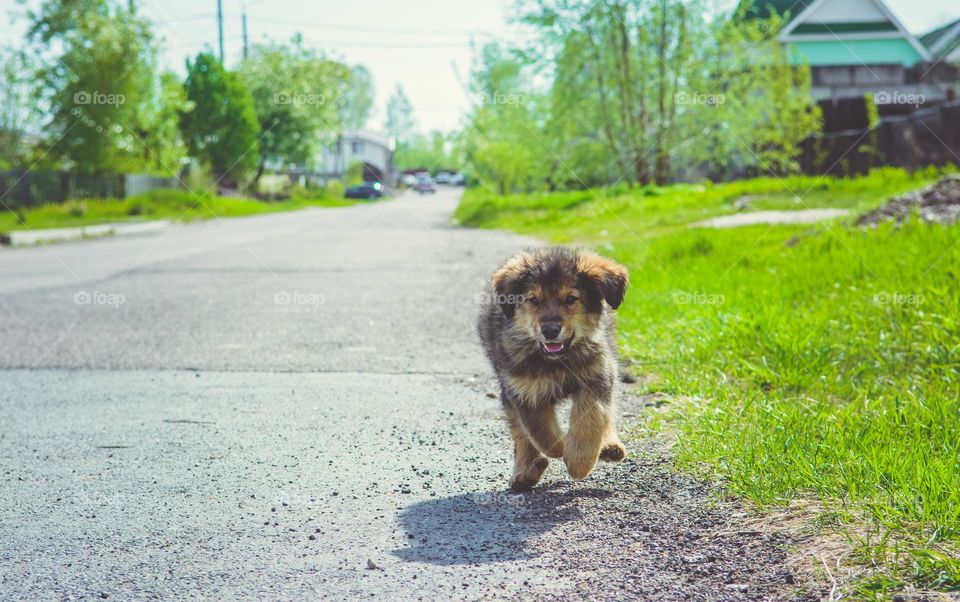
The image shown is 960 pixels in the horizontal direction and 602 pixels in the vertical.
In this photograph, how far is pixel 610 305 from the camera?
4.60 meters

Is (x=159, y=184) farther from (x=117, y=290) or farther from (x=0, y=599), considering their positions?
(x=0, y=599)

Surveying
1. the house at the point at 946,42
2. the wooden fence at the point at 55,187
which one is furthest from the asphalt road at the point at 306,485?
the house at the point at 946,42

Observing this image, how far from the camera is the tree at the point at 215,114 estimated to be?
45.2 metres

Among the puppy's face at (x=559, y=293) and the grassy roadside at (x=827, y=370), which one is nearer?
the grassy roadside at (x=827, y=370)

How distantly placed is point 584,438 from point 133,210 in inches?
1342

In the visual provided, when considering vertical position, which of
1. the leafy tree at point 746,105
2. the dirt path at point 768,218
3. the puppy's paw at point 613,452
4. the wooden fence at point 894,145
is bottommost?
the puppy's paw at point 613,452

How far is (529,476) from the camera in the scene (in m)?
4.18

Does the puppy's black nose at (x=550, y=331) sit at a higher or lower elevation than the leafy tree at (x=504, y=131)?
lower

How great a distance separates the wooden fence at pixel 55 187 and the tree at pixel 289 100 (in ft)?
61.6

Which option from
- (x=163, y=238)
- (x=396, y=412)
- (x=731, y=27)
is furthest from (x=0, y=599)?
(x=731, y=27)

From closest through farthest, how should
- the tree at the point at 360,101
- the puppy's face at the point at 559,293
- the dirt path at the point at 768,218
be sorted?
the puppy's face at the point at 559,293
the dirt path at the point at 768,218
the tree at the point at 360,101

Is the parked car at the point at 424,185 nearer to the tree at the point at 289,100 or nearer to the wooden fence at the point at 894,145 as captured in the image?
the tree at the point at 289,100

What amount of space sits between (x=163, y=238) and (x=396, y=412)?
1940 cm

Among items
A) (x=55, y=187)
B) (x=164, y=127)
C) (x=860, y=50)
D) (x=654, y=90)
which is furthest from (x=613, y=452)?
(x=860, y=50)
